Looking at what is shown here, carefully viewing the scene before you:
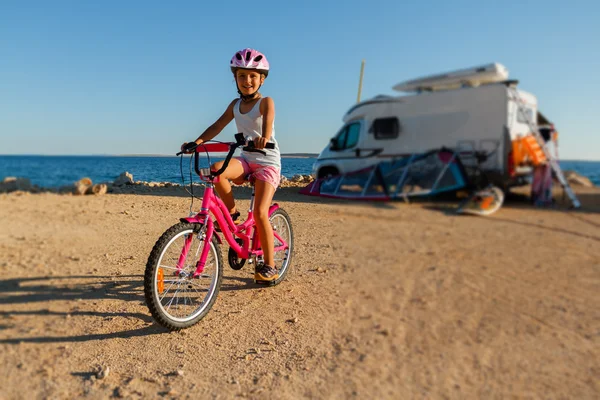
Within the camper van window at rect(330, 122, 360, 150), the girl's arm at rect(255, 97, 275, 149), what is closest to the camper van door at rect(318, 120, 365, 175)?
the camper van window at rect(330, 122, 360, 150)

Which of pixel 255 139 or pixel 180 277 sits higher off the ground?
pixel 255 139

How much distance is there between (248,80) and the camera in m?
2.73

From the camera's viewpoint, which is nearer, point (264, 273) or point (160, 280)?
point (160, 280)

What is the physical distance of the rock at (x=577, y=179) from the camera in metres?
1.21

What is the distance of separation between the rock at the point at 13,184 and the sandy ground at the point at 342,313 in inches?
1.6

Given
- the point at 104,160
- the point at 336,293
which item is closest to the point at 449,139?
the point at 336,293

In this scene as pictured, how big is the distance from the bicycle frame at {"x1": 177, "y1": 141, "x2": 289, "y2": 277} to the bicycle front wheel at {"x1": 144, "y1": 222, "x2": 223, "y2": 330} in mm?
25

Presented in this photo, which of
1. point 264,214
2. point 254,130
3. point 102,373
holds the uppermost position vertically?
point 254,130

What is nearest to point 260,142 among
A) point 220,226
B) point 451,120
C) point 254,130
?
point 254,130

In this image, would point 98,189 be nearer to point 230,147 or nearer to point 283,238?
point 230,147

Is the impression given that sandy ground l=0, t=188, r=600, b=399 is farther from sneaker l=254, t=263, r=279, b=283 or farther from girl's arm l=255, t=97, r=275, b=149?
girl's arm l=255, t=97, r=275, b=149

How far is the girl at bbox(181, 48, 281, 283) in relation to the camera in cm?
267

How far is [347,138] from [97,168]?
192 centimetres

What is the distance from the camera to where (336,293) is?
240cm
